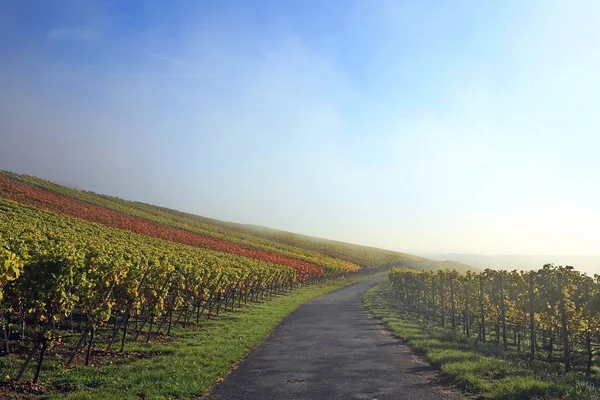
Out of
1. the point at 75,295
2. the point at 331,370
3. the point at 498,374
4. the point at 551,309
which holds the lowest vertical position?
the point at 331,370

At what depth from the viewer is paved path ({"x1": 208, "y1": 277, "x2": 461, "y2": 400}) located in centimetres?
1025

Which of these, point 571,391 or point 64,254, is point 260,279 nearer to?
point 64,254

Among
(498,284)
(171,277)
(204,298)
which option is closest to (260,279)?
(204,298)

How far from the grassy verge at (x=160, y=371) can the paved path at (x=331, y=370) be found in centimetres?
67

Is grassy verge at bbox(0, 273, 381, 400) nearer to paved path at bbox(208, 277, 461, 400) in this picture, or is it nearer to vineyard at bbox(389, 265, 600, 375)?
paved path at bbox(208, 277, 461, 400)

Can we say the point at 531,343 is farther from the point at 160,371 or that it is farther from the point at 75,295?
the point at 75,295

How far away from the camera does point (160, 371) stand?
38.5 ft

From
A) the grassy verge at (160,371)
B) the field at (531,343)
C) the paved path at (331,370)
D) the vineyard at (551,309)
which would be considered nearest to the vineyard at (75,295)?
the grassy verge at (160,371)

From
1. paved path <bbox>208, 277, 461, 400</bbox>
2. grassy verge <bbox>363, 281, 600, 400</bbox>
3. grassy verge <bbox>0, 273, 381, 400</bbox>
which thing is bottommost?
grassy verge <bbox>0, 273, 381, 400</bbox>

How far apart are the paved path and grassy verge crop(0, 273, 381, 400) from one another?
666 millimetres

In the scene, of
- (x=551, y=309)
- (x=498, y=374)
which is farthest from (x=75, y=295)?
(x=551, y=309)

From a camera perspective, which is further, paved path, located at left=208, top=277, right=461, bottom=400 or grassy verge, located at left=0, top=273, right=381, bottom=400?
paved path, located at left=208, top=277, right=461, bottom=400

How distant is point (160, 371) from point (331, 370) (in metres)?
4.91

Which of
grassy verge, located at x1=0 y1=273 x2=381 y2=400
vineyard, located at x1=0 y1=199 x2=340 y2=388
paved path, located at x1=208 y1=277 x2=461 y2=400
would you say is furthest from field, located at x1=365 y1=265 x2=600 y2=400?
vineyard, located at x1=0 y1=199 x2=340 y2=388
